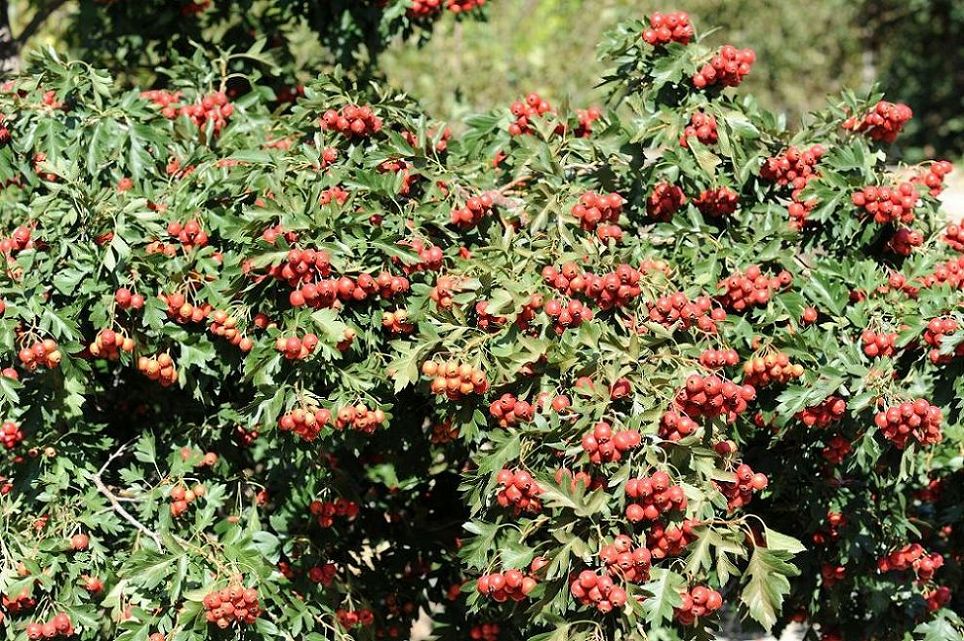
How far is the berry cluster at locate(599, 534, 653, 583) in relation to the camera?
8.85 feet

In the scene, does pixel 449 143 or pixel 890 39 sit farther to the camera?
pixel 890 39

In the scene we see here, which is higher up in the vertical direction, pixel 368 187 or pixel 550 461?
pixel 368 187

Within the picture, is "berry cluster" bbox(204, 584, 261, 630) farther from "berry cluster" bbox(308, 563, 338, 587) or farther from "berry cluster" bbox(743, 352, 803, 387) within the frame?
"berry cluster" bbox(743, 352, 803, 387)

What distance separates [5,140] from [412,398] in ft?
4.63

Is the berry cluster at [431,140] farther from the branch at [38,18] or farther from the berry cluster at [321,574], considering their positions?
the branch at [38,18]

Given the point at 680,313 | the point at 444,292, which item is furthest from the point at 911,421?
the point at 444,292

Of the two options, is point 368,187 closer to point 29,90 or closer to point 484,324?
point 484,324

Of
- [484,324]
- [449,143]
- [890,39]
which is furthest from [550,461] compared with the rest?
[890,39]

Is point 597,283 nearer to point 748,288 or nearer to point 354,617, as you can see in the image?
point 748,288

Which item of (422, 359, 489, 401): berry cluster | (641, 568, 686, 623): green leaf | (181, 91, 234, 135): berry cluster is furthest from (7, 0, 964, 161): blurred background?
(641, 568, 686, 623): green leaf

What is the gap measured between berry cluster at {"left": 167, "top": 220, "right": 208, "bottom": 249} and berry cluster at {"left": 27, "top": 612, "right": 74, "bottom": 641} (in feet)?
3.42

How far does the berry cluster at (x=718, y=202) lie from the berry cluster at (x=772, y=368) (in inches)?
19.8

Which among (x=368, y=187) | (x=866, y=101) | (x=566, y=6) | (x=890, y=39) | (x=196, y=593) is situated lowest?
(x=196, y=593)

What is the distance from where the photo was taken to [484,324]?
3.00 meters
